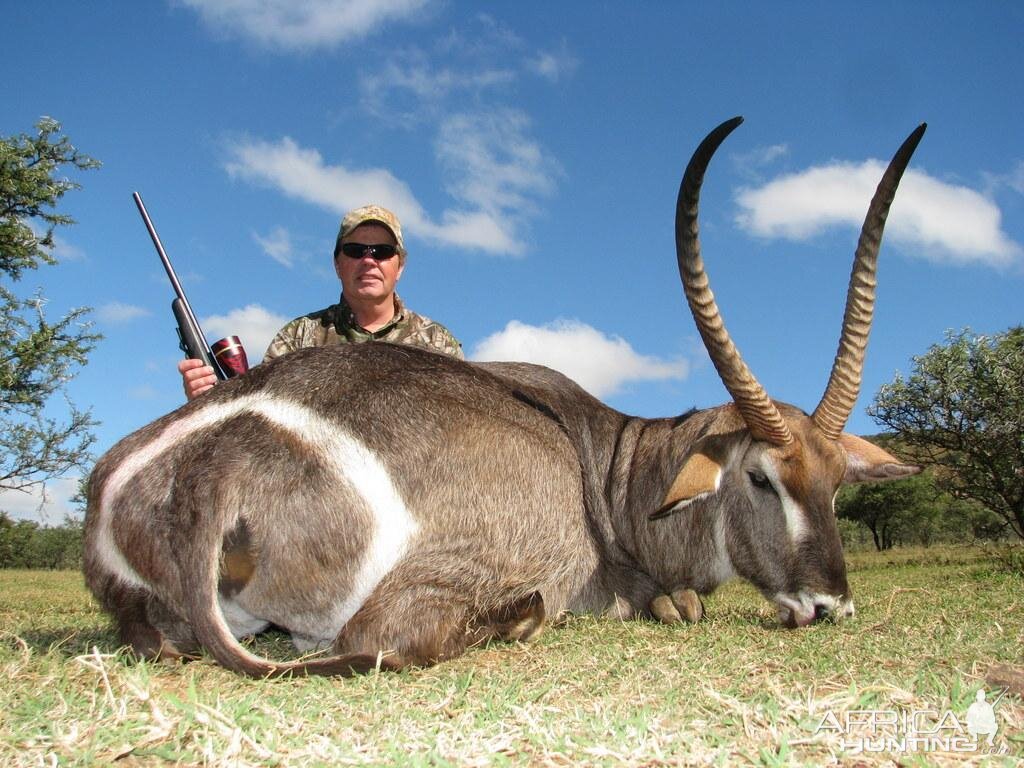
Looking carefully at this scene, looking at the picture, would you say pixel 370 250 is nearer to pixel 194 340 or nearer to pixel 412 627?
pixel 194 340

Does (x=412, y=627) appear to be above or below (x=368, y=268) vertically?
below

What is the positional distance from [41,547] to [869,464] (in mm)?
57027

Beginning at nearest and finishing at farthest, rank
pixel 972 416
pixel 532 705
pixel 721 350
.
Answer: pixel 532 705
pixel 721 350
pixel 972 416

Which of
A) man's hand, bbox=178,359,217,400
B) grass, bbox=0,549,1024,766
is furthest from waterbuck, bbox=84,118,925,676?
man's hand, bbox=178,359,217,400

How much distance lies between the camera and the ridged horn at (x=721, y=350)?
14.4ft

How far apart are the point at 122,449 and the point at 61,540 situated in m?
57.3

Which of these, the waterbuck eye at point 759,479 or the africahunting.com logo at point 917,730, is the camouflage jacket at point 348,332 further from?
the africahunting.com logo at point 917,730

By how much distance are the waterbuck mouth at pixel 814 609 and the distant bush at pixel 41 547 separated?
43.7 metres

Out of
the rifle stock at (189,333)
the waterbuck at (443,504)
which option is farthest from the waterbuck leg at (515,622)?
the rifle stock at (189,333)

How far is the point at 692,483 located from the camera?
4383 mm

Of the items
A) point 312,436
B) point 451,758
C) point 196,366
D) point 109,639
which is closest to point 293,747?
point 451,758

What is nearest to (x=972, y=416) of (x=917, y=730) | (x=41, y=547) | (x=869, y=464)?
(x=869, y=464)

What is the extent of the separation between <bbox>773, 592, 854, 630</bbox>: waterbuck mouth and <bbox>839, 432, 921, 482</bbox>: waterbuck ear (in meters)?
0.92

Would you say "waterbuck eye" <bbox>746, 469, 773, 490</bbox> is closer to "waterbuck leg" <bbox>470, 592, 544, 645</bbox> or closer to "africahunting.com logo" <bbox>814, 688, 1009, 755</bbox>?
"waterbuck leg" <bbox>470, 592, 544, 645</bbox>
